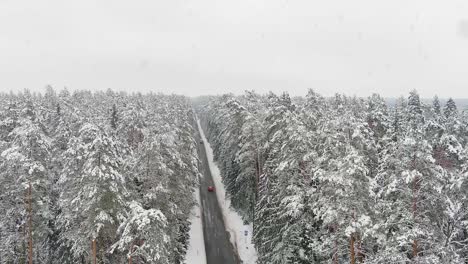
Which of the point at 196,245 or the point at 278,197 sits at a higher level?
the point at 278,197

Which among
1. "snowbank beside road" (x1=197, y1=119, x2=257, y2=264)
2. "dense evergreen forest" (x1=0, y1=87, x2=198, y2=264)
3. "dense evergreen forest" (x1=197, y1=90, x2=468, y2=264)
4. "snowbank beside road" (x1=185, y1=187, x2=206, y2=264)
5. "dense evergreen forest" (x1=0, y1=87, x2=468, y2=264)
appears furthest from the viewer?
"snowbank beside road" (x1=185, y1=187, x2=206, y2=264)

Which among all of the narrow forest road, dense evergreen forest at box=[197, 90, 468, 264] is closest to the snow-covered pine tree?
dense evergreen forest at box=[197, 90, 468, 264]

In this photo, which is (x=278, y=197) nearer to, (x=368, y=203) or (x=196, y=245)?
(x=368, y=203)

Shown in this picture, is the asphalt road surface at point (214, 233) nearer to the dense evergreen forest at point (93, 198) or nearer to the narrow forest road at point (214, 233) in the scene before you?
the narrow forest road at point (214, 233)

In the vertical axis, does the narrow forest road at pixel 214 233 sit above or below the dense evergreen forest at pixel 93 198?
below

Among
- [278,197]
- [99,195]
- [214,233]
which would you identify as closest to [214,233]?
[214,233]

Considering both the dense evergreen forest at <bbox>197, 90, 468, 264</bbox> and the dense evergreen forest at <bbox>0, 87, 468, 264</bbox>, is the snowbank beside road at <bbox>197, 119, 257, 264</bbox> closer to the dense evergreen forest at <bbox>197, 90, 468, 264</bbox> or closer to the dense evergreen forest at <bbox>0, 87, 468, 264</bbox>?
the dense evergreen forest at <bbox>0, 87, 468, 264</bbox>

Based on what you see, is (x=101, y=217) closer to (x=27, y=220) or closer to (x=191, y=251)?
(x=27, y=220)

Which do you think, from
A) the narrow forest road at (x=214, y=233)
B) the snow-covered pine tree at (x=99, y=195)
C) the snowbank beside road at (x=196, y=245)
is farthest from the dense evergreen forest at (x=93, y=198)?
the narrow forest road at (x=214, y=233)
